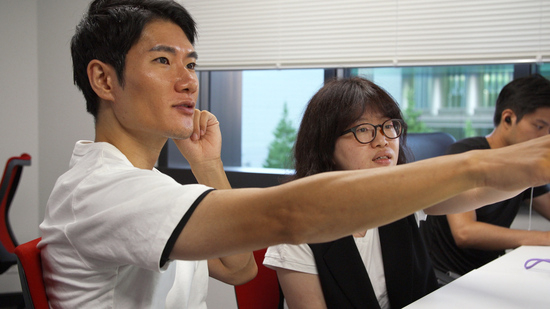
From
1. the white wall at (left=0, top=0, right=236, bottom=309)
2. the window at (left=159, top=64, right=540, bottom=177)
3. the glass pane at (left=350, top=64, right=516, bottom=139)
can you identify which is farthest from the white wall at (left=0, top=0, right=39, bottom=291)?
the glass pane at (left=350, top=64, right=516, bottom=139)

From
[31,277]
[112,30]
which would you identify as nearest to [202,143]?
[112,30]

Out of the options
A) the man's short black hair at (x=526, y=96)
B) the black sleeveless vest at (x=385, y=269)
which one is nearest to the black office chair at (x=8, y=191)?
the black sleeveless vest at (x=385, y=269)

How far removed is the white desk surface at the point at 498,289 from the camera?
3.89ft

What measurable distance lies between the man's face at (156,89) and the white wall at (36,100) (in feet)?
9.35

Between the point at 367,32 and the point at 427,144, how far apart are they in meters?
0.96

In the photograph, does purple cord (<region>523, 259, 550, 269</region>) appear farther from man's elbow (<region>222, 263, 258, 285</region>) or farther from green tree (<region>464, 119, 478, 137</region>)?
green tree (<region>464, 119, 478, 137</region>)

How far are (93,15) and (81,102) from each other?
2.73 m

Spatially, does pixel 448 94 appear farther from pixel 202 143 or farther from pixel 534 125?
pixel 202 143

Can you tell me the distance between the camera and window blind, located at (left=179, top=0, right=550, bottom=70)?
290cm

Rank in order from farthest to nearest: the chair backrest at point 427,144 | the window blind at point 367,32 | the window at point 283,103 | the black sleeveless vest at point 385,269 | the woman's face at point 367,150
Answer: the window at point 283,103 → the window blind at point 367,32 → the chair backrest at point 427,144 → the woman's face at point 367,150 → the black sleeveless vest at point 385,269

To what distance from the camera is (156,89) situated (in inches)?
41.7

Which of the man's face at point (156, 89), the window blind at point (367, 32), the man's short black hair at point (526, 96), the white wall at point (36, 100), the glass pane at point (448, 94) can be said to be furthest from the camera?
the white wall at point (36, 100)

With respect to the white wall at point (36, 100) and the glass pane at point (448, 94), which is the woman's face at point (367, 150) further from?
the white wall at point (36, 100)

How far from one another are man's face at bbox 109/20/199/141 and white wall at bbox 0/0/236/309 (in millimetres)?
2850
